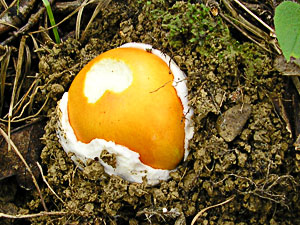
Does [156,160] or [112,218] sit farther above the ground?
[156,160]

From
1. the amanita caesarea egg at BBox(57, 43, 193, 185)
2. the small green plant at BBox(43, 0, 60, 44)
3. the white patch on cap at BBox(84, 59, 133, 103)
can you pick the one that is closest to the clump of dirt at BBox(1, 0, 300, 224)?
the amanita caesarea egg at BBox(57, 43, 193, 185)

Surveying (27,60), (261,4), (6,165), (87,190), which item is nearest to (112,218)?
(87,190)

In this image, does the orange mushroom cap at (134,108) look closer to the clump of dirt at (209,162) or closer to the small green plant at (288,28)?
the clump of dirt at (209,162)

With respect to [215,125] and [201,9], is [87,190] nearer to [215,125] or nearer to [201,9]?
[215,125]

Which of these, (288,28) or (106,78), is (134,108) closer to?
(106,78)

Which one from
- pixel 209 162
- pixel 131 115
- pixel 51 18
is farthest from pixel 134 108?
pixel 51 18

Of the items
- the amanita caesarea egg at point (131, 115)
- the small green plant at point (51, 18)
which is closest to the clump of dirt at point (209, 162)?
the amanita caesarea egg at point (131, 115)
